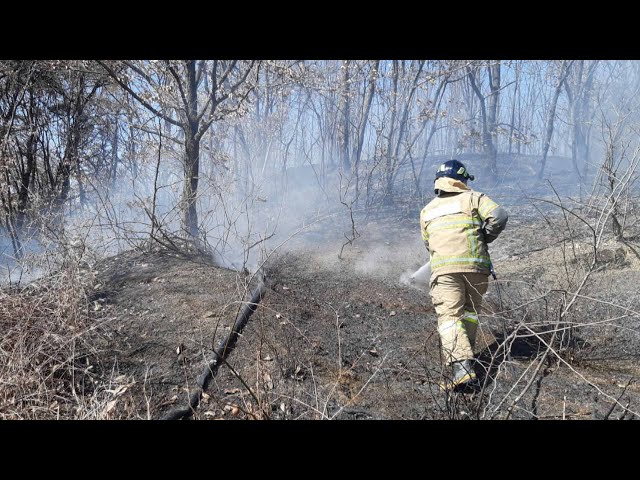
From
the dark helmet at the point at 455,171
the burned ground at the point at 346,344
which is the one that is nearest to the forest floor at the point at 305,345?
the burned ground at the point at 346,344

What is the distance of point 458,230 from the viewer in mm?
3742

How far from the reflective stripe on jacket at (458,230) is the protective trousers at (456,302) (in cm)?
9

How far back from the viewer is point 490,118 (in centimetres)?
1688

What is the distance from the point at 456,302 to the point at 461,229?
25.9 inches

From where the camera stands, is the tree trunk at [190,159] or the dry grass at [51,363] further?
the tree trunk at [190,159]

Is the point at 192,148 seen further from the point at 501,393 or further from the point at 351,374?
the point at 501,393

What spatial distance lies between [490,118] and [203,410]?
17.1 meters

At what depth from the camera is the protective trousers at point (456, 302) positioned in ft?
11.6

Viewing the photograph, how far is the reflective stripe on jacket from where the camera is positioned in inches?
145

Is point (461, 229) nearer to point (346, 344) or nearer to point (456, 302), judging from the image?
point (456, 302)

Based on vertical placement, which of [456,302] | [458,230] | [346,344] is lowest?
[346,344]

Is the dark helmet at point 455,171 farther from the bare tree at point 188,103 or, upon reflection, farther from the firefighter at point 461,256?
the bare tree at point 188,103

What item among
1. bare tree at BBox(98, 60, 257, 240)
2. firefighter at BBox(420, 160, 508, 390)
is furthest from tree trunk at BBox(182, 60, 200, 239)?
firefighter at BBox(420, 160, 508, 390)

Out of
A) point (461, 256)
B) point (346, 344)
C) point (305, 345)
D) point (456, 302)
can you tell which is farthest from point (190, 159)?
point (456, 302)
